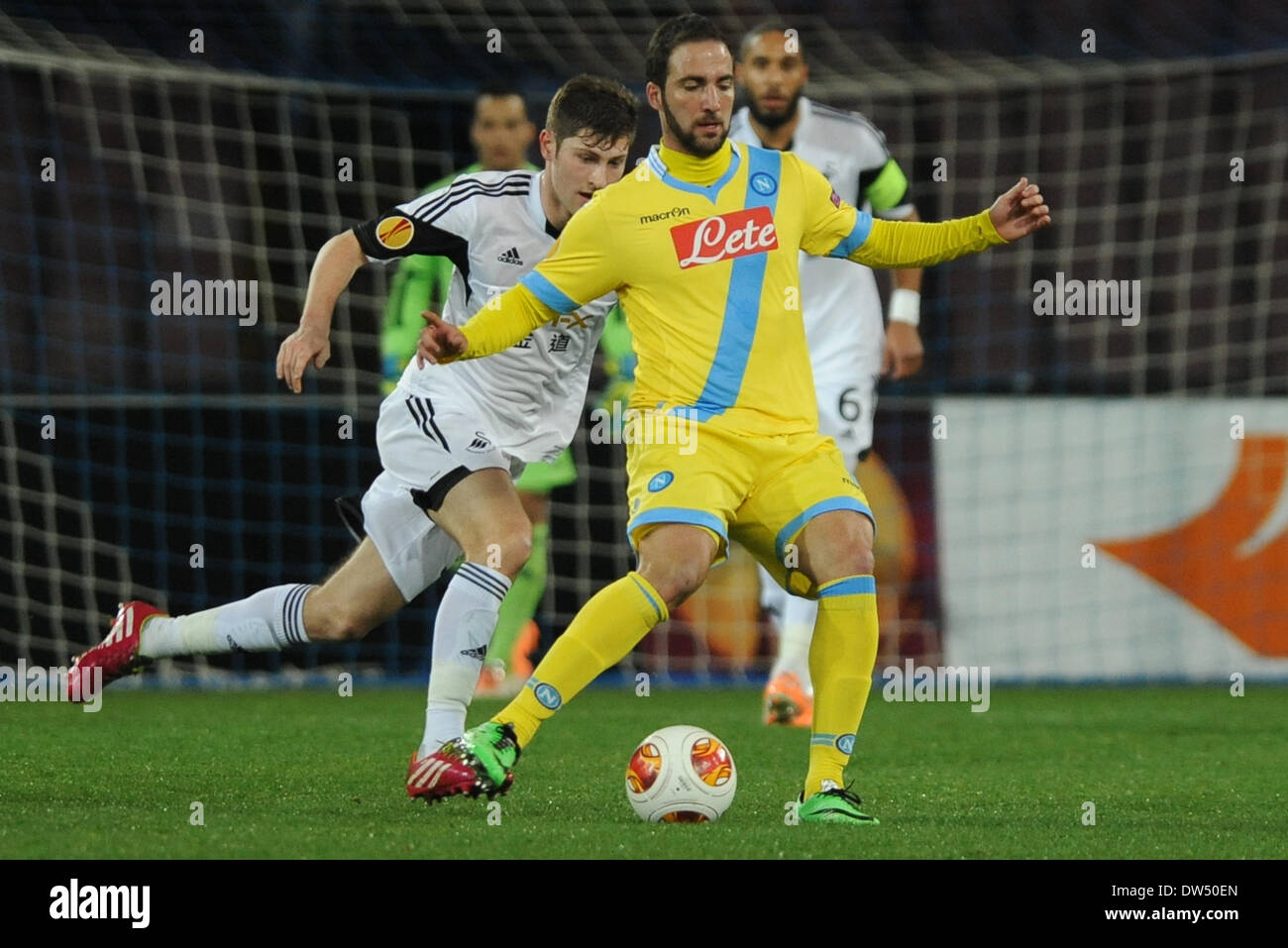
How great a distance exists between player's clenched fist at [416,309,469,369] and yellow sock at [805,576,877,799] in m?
1.07

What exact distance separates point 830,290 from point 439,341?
359 centimetres

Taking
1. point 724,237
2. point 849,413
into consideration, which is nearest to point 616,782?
point 724,237

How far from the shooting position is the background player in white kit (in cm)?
768

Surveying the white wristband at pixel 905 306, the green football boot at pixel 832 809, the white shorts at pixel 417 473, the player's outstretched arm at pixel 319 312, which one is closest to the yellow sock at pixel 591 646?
the green football boot at pixel 832 809

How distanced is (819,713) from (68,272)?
7.01 metres

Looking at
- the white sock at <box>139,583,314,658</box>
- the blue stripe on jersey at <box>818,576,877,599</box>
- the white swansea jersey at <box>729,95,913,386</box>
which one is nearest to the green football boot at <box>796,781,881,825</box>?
the blue stripe on jersey at <box>818,576,877,599</box>

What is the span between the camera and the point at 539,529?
9.02m

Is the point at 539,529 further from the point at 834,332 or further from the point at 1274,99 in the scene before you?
the point at 1274,99

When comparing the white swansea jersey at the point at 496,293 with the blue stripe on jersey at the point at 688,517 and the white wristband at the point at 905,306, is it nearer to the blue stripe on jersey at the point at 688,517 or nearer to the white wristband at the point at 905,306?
the blue stripe on jersey at the point at 688,517

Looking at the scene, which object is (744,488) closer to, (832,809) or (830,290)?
(832,809)

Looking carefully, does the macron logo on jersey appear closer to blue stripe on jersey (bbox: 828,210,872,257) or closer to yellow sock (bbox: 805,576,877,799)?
blue stripe on jersey (bbox: 828,210,872,257)

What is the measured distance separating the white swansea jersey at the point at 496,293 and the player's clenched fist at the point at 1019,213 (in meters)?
1.17
